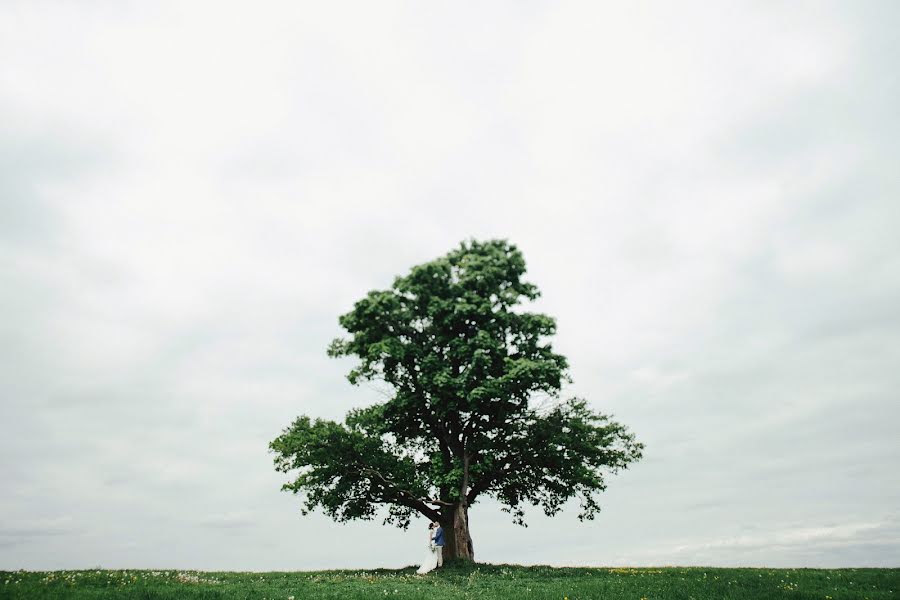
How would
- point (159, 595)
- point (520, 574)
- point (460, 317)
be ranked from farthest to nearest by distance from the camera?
point (460, 317) < point (520, 574) < point (159, 595)

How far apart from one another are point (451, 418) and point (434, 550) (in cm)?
694

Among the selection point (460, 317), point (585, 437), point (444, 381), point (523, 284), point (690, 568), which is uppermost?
point (523, 284)

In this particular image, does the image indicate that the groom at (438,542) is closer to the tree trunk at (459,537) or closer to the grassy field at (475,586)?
the tree trunk at (459,537)

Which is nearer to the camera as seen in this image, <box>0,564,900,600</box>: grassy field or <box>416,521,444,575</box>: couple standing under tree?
<box>0,564,900,600</box>: grassy field

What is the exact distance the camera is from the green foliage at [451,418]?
30.7m

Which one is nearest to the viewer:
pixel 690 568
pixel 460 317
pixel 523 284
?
pixel 690 568

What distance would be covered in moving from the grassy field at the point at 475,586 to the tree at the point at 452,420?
628 centimetres

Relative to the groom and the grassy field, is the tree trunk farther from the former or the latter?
the grassy field

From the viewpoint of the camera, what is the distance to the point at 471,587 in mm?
22531

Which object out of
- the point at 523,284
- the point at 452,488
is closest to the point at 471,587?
the point at 452,488

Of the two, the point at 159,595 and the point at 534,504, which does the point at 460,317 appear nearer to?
the point at 534,504

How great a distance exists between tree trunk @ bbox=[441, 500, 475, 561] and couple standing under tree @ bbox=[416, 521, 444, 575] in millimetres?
647

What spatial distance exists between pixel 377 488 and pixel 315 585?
33.3 feet

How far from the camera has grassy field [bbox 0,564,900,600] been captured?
Answer: 1864 centimetres
